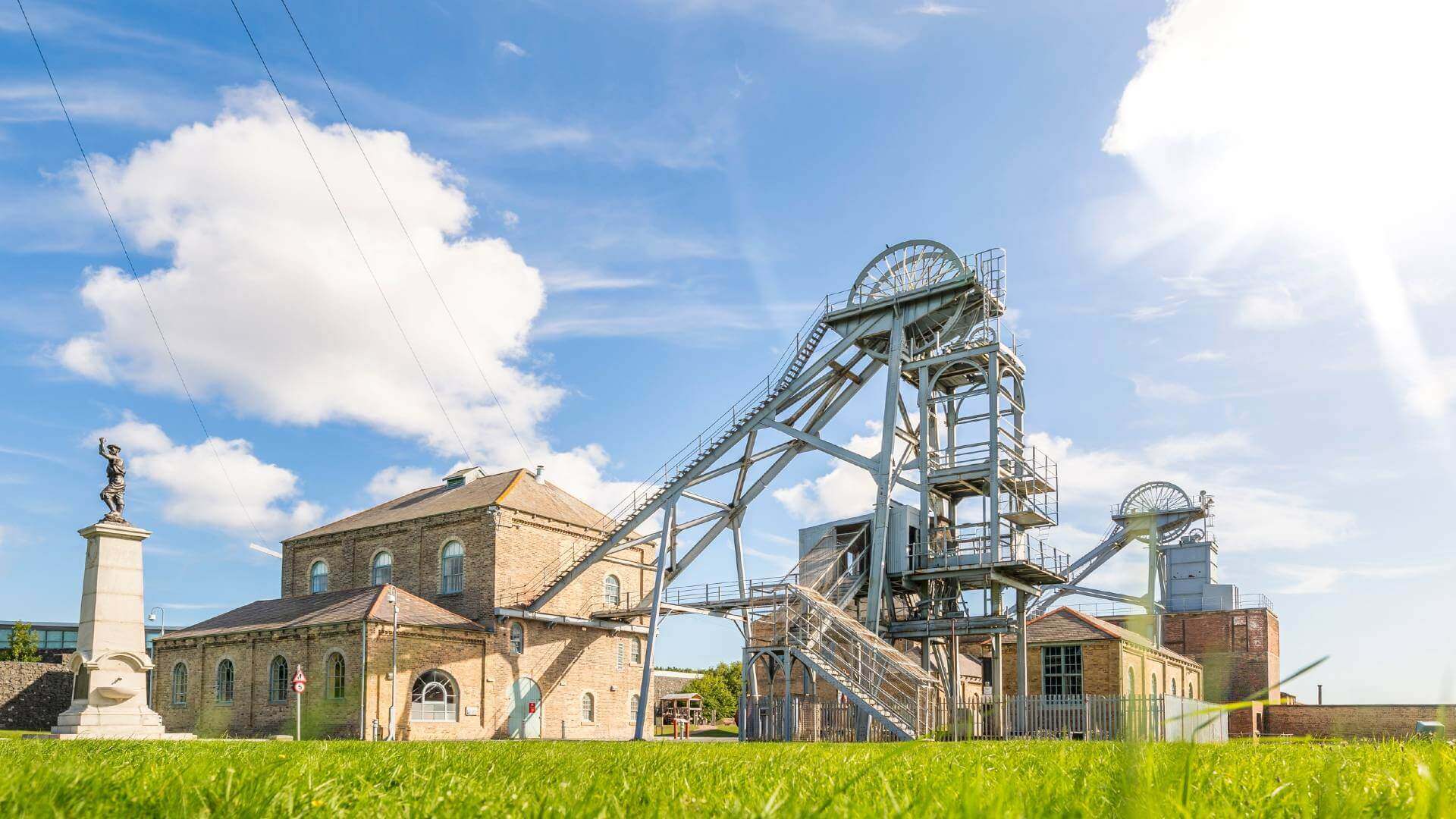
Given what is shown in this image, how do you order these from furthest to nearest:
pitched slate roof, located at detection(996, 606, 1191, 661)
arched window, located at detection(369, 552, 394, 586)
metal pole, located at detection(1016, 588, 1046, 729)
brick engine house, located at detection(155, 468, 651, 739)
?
1. arched window, located at detection(369, 552, 394, 586)
2. pitched slate roof, located at detection(996, 606, 1191, 661)
3. brick engine house, located at detection(155, 468, 651, 739)
4. metal pole, located at detection(1016, 588, 1046, 729)

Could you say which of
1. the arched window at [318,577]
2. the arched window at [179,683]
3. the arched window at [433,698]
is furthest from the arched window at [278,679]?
the arched window at [318,577]

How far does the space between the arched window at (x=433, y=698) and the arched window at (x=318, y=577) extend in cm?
1102

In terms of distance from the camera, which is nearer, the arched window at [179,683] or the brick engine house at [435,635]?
the brick engine house at [435,635]

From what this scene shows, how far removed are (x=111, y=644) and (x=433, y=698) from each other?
10.6 metres

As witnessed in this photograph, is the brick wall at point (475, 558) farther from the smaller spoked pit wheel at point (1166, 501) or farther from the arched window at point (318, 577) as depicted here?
the smaller spoked pit wheel at point (1166, 501)

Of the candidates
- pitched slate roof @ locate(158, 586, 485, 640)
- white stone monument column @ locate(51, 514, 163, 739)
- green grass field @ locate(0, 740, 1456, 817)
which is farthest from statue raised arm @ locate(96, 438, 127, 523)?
green grass field @ locate(0, 740, 1456, 817)

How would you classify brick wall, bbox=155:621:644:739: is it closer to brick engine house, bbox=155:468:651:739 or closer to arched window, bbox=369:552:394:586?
brick engine house, bbox=155:468:651:739

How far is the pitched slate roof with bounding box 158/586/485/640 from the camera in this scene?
34.2 m

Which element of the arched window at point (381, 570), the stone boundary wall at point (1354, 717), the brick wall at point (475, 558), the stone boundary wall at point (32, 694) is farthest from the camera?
the stone boundary wall at point (32, 694)

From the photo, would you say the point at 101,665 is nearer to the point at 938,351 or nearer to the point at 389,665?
the point at 389,665

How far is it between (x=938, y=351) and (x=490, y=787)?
2955 cm

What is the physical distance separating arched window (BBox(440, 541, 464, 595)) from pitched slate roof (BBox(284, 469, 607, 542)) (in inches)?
58.6

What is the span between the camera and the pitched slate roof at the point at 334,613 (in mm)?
34156

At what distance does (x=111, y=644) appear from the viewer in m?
26.8
